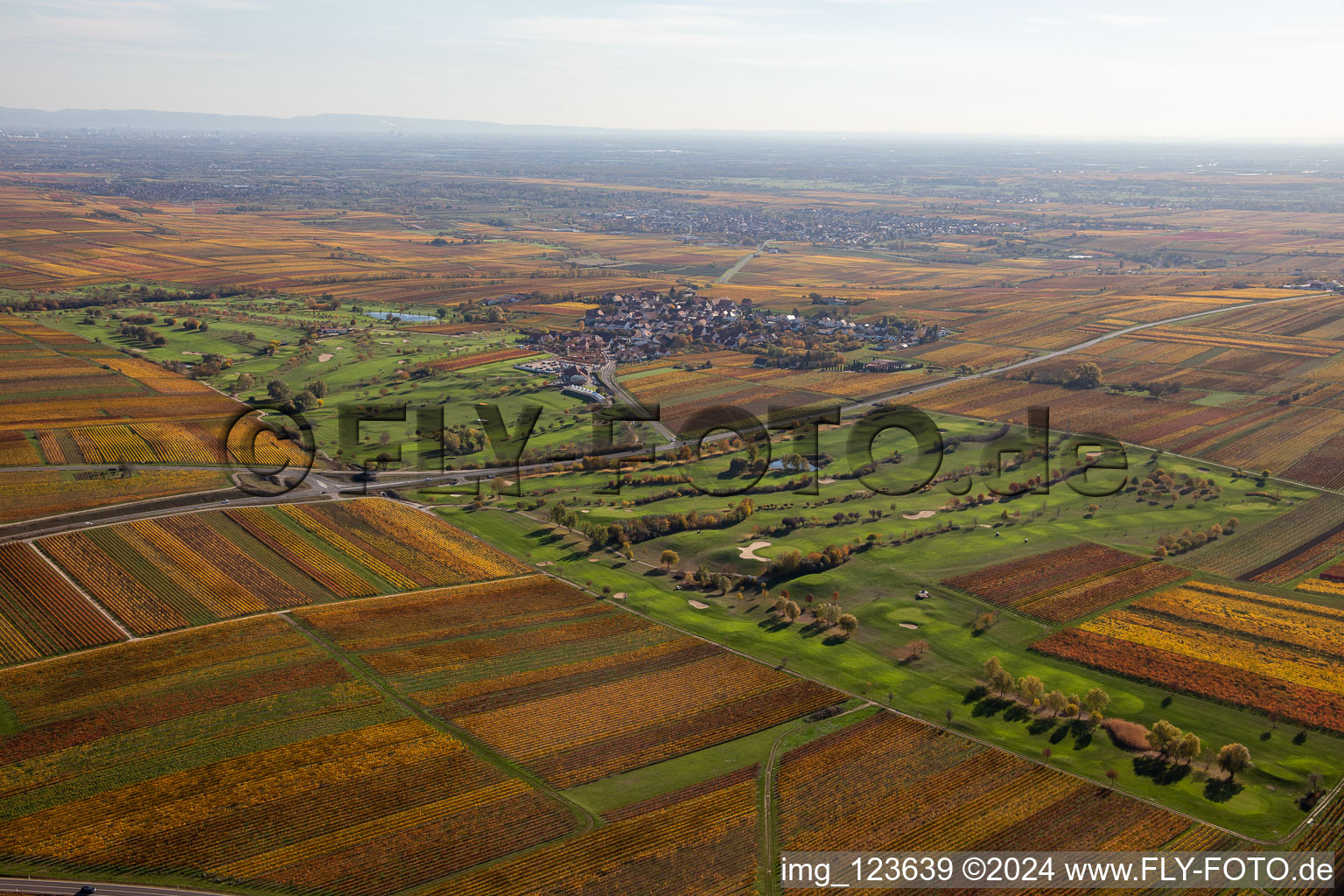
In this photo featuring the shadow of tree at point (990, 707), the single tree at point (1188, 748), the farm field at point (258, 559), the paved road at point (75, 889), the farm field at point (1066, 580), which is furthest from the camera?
the farm field at point (1066, 580)

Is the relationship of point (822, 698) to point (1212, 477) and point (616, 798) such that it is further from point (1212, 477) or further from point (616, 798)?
point (1212, 477)

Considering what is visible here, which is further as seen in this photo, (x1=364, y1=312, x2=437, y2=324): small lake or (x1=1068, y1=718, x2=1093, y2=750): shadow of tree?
(x1=364, y1=312, x2=437, y2=324): small lake

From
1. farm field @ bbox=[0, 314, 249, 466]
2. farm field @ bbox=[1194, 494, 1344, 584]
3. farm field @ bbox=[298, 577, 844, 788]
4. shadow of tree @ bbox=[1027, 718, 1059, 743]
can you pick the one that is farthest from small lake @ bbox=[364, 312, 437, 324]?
shadow of tree @ bbox=[1027, 718, 1059, 743]

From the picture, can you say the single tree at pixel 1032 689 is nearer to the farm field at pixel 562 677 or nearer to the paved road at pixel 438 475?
the farm field at pixel 562 677

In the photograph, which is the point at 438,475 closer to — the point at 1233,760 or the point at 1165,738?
the point at 1165,738

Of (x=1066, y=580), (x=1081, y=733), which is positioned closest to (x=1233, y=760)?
(x=1081, y=733)

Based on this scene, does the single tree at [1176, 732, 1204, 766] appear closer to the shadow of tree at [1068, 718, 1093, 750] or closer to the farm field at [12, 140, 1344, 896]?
the farm field at [12, 140, 1344, 896]

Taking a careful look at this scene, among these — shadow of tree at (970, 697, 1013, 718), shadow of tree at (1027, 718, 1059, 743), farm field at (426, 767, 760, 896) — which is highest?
shadow of tree at (970, 697, 1013, 718)

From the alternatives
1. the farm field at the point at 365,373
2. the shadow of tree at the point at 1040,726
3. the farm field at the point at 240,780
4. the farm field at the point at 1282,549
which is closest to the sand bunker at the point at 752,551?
the shadow of tree at the point at 1040,726
